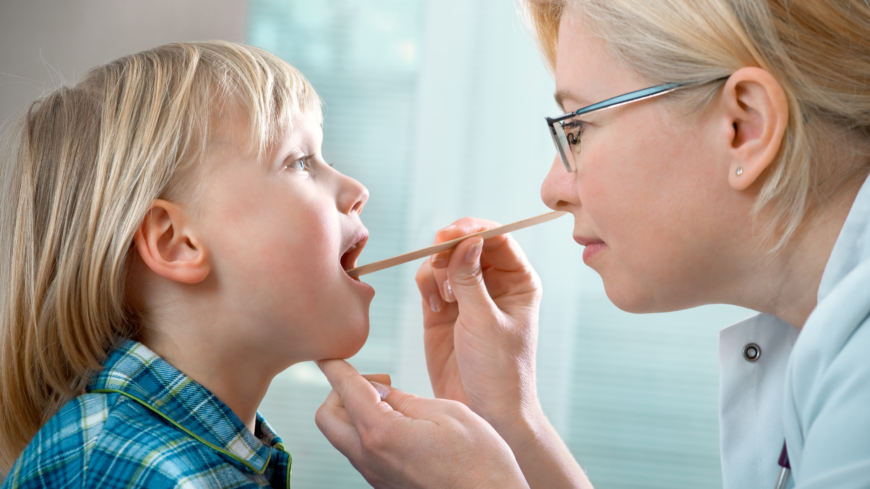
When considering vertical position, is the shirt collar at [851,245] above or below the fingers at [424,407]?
above

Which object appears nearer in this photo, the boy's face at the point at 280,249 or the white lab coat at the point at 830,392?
the white lab coat at the point at 830,392

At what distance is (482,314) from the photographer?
1.13 meters

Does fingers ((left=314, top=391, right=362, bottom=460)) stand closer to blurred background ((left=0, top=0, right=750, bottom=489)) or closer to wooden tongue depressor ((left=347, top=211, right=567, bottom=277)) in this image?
wooden tongue depressor ((left=347, top=211, right=567, bottom=277))

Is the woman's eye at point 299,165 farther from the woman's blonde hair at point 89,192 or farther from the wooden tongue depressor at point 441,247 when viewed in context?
the wooden tongue depressor at point 441,247

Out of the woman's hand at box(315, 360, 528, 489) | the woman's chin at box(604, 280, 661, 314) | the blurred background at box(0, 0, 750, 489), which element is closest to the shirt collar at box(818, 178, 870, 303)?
the woman's chin at box(604, 280, 661, 314)

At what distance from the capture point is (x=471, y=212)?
6.30 ft

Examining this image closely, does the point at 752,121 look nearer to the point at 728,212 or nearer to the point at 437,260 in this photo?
the point at 728,212

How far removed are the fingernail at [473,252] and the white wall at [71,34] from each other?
3.62 ft

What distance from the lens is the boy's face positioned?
99 centimetres

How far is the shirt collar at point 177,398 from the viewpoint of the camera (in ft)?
2.99

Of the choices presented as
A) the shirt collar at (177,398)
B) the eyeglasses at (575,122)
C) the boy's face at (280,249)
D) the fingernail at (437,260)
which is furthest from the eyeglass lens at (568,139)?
the shirt collar at (177,398)

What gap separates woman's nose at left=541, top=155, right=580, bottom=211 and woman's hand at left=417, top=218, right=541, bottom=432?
139 millimetres

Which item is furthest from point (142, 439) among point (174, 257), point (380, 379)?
point (380, 379)

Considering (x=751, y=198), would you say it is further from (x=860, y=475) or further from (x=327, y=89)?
(x=327, y=89)
